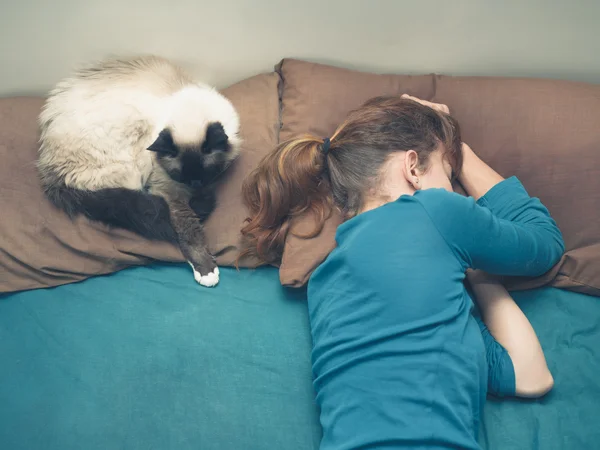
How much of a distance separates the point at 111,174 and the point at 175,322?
0.48 metres

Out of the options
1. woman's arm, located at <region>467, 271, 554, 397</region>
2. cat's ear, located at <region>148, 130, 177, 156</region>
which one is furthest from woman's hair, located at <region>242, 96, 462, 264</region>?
woman's arm, located at <region>467, 271, 554, 397</region>

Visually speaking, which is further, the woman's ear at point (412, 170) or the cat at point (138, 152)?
the cat at point (138, 152)

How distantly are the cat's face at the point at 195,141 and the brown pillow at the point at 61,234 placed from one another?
0.07 meters

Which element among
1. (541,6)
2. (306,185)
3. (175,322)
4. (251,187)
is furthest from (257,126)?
Result: (541,6)

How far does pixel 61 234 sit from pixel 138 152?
0.33 metres

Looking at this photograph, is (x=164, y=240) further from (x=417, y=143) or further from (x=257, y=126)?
(x=417, y=143)

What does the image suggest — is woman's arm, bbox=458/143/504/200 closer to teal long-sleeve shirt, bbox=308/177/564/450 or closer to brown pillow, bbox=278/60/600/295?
brown pillow, bbox=278/60/600/295

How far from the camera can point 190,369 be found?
125 centimetres

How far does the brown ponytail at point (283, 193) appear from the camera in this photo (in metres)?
1.34

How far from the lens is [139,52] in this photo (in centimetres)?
170

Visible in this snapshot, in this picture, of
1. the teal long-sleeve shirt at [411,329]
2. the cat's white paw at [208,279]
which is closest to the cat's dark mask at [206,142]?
the cat's white paw at [208,279]

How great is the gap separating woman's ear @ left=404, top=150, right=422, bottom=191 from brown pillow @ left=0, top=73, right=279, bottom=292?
1.72ft

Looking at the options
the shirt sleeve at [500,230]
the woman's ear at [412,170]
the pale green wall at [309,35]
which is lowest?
the shirt sleeve at [500,230]

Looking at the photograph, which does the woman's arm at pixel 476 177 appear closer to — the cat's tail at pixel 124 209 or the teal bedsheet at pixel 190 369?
the teal bedsheet at pixel 190 369
